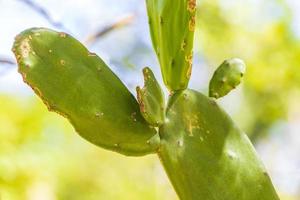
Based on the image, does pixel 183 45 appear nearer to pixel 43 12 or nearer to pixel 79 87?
pixel 79 87

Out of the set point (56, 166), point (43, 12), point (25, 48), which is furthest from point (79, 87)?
point (56, 166)

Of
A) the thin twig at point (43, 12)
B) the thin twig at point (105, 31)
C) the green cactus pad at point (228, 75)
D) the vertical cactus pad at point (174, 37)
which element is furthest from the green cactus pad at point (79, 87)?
the thin twig at point (105, 31)

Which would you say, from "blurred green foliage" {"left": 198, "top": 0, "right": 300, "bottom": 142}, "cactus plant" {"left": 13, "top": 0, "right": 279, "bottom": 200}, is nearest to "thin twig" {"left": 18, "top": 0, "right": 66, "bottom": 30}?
"cactus plant" {"left": 13, "top": 0, "right": 279, "bottom": 200}

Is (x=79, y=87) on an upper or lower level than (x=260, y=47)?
lower

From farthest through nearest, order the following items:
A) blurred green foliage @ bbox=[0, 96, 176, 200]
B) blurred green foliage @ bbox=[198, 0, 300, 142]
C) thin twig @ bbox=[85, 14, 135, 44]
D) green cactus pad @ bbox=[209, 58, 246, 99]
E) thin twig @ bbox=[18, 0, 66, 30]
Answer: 1. blurred green foliage @ bbox=[198, 0, 300, 142]
2. blurred green foliage @ bbox=[0, 96, 176, 200]
3. thin twig @ bbox=[85, 14, 135, 44]
4. thin twig @ bbox=[18, 0, 66, 30]
5. green cactus pad @ bbox=[209, 58, 246, 99]

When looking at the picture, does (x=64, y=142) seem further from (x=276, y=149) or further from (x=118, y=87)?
(x=118, y=87)

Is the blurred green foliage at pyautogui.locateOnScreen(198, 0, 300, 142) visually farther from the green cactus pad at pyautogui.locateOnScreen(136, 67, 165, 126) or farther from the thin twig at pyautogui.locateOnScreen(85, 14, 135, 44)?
the green cactus pad at pyautogui.locateOnScreen(136, 67, 165, 126)
